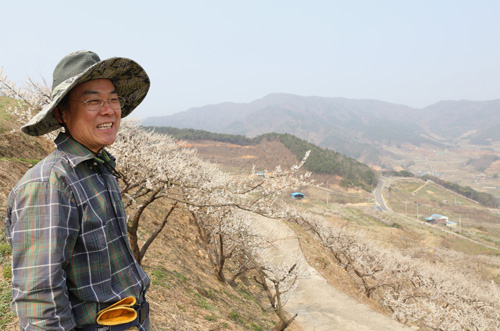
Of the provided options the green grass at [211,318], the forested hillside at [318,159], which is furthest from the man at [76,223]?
the forested hillside at [318,159]

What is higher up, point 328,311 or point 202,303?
point 202,303

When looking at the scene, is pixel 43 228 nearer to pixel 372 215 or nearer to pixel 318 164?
pixel 372 215

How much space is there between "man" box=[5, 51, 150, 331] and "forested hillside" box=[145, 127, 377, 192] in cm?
7818

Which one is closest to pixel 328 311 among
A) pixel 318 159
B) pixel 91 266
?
pixel 91 266

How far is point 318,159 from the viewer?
84375 millimetres

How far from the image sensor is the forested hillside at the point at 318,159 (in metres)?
81.5

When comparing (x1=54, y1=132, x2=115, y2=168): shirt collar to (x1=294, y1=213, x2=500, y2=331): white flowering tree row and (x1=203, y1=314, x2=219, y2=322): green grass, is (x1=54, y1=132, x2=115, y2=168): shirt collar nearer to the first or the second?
(x1=203, y1=314, x2=219, y2=322): green grass

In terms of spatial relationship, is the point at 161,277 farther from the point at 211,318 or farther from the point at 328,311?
the point at 328,311

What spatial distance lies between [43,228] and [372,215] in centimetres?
5674

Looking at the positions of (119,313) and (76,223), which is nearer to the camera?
(76,223)

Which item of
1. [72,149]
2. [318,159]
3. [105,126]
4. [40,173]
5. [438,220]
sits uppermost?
[105,126]

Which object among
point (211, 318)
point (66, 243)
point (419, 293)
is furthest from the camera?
point (419, 293)

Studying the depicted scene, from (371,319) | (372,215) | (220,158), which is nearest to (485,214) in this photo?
(372,215)

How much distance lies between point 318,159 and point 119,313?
85536mm
